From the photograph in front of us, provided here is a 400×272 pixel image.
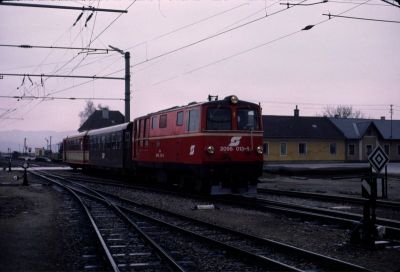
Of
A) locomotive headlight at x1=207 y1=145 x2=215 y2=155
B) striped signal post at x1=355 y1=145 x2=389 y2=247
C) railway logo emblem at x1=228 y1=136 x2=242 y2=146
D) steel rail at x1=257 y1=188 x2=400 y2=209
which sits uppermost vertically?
railway logo emblem at x1=228 y1=136 x2=242 y2=146

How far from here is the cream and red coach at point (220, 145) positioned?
666 inches

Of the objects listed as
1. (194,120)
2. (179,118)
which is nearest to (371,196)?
(194,120)

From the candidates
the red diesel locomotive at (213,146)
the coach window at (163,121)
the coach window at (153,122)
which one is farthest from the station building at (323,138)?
the red diesel locomotive at (213,146)

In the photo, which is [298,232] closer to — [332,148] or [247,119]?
[247,119]

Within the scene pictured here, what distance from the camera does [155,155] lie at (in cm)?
2117

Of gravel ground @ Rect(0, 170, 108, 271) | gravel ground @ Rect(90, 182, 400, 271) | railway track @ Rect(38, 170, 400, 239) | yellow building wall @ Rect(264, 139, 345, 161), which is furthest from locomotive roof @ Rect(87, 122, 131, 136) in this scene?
yellow building wall @ Rect(264, 139, 345, 161)

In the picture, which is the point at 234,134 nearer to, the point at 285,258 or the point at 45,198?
the point at 45,198

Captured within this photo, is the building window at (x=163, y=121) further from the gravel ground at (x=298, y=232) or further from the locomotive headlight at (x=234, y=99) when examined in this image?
the gravel ground at (x=298, y=232)

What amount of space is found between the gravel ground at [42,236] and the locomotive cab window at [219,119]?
5277 millimetres

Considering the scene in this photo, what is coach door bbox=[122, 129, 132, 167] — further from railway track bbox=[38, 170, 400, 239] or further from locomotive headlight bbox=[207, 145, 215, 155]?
locomotive headlight bbox=[207, 145, 215, 155]

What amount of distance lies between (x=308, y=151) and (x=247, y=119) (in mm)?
45107

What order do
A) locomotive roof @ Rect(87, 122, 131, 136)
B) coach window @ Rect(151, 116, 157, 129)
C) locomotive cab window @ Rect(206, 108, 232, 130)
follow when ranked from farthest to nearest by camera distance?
locomotive roof @ Rect(87, 122, 131, 136) → coach window @ Rect(151, 116, 157, 129) → locomotive cab window @ Rect(206, 108, 232, 130)

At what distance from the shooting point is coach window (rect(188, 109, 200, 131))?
17.3 meters

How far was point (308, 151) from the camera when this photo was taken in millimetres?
61250
